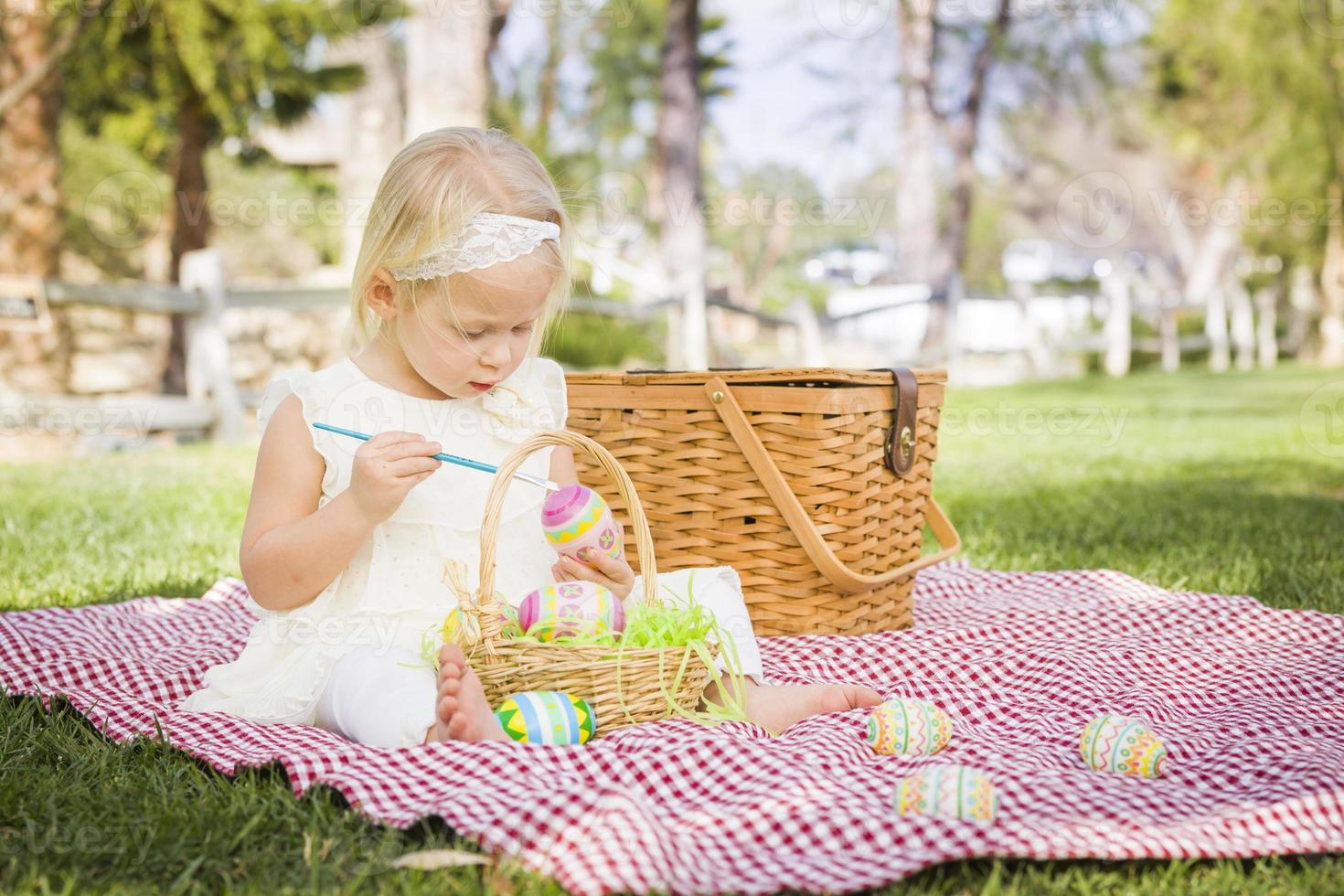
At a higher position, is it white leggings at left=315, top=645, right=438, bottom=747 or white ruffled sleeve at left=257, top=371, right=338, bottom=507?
white ruffled sleeve at left=257, top=371, right=338, bottom=507

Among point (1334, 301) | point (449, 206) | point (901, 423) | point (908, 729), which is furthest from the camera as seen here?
point (1334, 301)

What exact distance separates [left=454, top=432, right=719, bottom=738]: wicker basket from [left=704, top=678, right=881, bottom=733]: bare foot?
15 centimetres

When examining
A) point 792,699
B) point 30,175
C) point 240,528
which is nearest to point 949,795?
point 792,699

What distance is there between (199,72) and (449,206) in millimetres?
7531

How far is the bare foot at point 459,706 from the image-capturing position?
1.79 meters

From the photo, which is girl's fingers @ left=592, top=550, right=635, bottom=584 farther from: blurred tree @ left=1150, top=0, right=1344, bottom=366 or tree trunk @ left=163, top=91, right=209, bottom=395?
blurred tree @ left=1150, top=0, right=1344, bottom=366

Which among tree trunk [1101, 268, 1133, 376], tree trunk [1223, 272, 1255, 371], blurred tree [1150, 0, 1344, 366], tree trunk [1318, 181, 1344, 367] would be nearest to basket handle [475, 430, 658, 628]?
tree trunk [1101, 268, 1133, 376]

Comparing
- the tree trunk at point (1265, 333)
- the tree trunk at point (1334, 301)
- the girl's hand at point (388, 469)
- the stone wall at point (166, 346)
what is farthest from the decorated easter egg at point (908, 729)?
the tree trunk at point (1265, 333)

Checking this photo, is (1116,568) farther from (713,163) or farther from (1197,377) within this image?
(713,163)

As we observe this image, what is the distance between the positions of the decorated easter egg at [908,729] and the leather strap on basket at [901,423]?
893mm

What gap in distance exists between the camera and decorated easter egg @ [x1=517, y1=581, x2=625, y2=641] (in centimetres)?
198

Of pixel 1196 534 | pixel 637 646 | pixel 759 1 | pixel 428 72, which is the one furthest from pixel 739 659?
pixel 759 1

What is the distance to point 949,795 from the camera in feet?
5.19

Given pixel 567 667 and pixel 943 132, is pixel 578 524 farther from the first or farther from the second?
pixel 943 132
